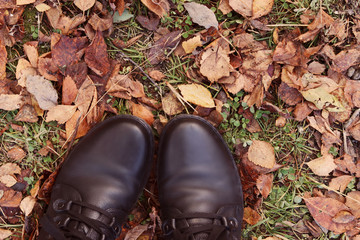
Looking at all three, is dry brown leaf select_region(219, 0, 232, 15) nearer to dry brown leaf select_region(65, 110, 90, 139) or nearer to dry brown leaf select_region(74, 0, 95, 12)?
dry brown leaf select_region(74, 0, 95, 12)

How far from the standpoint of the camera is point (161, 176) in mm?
1614

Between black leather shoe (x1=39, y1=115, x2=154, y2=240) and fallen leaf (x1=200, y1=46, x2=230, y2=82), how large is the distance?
1.28 ft

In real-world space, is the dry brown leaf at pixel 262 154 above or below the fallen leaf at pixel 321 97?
below

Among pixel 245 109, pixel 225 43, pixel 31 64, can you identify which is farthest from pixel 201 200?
pixel 31 64

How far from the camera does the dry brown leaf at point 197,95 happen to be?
1610 millimetres

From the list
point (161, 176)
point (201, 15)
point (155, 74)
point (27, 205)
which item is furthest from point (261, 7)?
point (27, 205)

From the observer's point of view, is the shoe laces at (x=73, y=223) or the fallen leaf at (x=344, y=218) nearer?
the shoe laces at (x=73, y=223)

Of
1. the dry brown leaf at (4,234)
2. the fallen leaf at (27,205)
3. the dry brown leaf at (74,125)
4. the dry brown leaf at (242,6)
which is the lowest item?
the dry brown leaf at (4,234)

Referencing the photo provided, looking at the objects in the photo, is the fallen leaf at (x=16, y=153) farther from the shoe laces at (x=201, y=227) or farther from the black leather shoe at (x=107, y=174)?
the shoe laces at (x=201, y=227)

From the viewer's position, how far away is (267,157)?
5.34ft

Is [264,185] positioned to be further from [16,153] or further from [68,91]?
[16,153]

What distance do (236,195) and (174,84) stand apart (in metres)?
0.62

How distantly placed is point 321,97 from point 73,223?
4.28ft

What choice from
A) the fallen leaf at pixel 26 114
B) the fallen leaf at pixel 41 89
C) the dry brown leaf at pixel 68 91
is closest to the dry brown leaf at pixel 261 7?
the dry brown leaf at pixel 68 91
